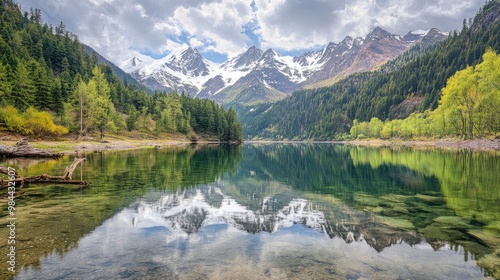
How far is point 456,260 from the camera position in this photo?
1050 centimetres

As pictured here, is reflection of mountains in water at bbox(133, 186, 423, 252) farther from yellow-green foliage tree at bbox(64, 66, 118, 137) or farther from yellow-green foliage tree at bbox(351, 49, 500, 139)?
yellow-green foliage tree at bbox(351, 49, 500, 139)

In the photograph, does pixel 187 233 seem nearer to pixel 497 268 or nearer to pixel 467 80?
pixel 497 268

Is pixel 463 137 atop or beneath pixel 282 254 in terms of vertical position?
atop

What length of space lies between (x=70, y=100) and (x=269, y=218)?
359 feet

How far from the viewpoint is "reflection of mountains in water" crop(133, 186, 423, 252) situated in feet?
44.4

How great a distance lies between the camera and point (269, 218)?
17031mm

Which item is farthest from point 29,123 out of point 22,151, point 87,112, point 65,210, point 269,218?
point 269,218

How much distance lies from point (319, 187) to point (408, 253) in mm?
16754

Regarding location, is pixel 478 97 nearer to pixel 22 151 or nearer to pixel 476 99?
pixel 476 99

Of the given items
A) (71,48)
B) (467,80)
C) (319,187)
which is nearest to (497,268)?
(319,187)

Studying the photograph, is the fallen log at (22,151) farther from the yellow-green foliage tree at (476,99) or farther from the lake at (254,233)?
the yellow-green foliage tree at (476,99)

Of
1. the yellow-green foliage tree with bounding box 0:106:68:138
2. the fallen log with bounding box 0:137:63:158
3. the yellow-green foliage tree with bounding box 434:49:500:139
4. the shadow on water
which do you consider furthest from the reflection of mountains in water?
the yellow-green foliage tree with bounding box 434:49:500:139

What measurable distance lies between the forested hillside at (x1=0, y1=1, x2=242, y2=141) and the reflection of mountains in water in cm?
7315

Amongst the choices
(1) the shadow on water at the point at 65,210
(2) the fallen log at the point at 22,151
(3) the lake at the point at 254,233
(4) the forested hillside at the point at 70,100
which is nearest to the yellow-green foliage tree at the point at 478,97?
(3) the lake at the point at 254,233
